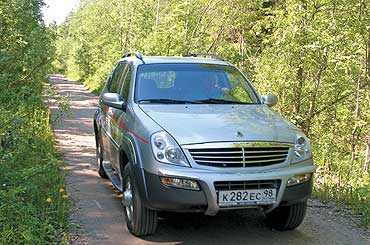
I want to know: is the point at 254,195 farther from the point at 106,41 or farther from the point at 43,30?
the point at 106,41

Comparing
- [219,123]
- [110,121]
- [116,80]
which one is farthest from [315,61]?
[219,123]

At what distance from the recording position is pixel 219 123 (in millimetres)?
5262

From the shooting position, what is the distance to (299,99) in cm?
1187

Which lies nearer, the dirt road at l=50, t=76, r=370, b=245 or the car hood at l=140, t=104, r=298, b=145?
the car hood at l=140, t=104, r=298, b=145

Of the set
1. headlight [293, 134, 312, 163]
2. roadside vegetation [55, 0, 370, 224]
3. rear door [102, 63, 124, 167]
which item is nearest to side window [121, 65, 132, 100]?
rear door [102, 63, 124, 167]

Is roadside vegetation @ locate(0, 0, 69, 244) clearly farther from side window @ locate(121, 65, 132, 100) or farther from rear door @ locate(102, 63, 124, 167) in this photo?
side window @ locate(121, 65, 132, 100)

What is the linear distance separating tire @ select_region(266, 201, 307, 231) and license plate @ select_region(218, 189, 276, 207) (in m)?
0.72

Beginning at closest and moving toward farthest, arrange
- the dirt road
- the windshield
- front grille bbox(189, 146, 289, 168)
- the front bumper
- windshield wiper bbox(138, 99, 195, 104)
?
1. the front bumper
2. front grille bbox(189, 146, 289, 168)
3. the dirt road
4. windshield wiper bbox(138, 99, 195, 104)
5. the windshield

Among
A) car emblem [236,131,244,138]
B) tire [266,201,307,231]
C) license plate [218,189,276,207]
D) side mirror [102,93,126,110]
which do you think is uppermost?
side mirror [102,93,126,110]

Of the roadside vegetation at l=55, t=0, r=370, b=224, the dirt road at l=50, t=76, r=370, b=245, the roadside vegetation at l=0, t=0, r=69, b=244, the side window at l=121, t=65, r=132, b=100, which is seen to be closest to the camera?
the roadside vegetation at l=0, t=0, r=69, b=244

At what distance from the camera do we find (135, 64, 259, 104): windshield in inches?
241

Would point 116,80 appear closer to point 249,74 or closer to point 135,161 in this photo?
point 135,161

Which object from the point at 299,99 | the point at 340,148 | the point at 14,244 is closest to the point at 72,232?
the point at 14,244

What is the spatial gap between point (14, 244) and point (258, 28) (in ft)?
37.2
